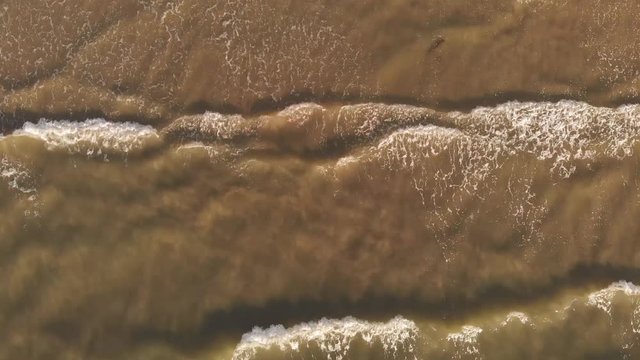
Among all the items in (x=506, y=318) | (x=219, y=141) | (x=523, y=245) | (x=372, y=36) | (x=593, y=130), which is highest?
(x=372, y=36)

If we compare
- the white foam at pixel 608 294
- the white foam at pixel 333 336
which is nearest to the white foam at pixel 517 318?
the white foam at pixel 608 294

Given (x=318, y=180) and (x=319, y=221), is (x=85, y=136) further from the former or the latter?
(x=319, y=221)

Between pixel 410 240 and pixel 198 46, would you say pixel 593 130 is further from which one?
pixel 198 46

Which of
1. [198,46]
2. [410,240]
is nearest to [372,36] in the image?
[198,46]

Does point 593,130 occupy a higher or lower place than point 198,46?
lower

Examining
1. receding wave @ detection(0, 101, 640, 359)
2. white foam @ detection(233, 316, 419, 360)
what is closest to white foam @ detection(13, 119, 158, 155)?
receding wave @ detection(0, 101, 640, 359)
